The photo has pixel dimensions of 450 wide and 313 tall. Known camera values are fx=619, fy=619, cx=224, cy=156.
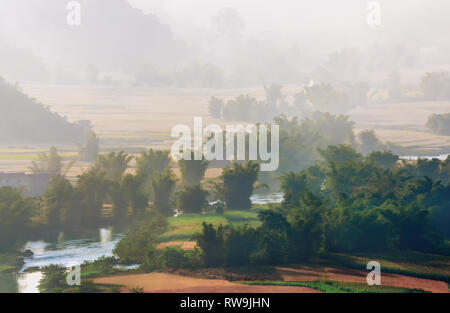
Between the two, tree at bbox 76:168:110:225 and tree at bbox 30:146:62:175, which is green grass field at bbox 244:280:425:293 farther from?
tree at bbox 30:146:62:175

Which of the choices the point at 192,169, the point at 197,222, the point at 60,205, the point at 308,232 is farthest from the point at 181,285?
the point at 192,169

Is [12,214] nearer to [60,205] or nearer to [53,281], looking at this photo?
[60,205]

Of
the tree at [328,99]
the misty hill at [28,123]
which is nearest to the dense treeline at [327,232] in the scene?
the misty hill at [28,123]

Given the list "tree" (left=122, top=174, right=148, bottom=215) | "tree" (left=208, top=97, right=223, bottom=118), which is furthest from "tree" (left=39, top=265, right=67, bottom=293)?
"tree" (left=208, top=97, right=223, bottom=118)

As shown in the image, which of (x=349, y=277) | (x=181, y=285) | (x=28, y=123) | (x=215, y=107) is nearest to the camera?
(x=181, y=285)

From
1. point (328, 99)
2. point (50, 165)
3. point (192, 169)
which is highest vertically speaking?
point (328, 99)

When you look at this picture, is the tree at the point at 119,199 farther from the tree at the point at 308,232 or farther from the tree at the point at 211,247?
the tree at the point at 308,232

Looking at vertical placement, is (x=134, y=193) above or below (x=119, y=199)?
above
